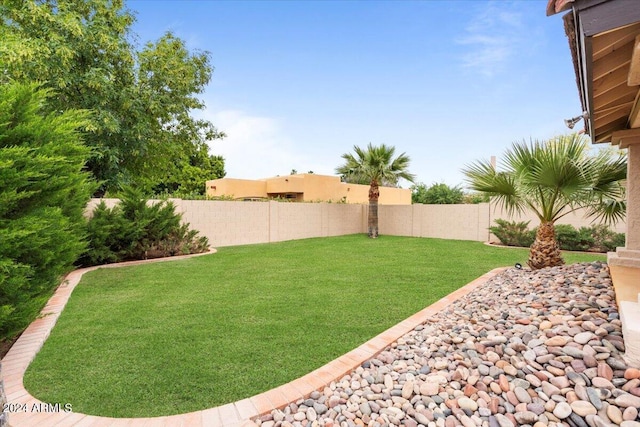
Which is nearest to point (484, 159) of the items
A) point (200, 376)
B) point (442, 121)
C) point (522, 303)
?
point (522, 303)

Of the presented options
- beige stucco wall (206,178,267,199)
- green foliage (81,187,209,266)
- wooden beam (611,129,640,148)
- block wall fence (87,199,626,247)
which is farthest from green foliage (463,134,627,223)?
beige stucco wall (206,178,267,199)

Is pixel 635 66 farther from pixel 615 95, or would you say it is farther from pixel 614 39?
pixel 615 95

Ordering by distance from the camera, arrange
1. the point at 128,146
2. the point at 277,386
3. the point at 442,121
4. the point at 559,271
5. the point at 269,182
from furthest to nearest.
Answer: the point at 269,182, the point at 442,121, the point at 128,146, the point at 559,271, the point at 277,386

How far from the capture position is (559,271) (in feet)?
16.2

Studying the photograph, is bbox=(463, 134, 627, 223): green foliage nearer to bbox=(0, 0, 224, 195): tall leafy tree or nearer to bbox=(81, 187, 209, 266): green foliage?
bbox=(81, 187, 209, 266): green foliage

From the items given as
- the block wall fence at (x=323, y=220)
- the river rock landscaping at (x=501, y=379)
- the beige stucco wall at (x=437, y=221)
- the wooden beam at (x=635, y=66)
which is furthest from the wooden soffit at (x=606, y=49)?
the beige stucco wall at (x=437, y=221)

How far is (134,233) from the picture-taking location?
8.36 metres

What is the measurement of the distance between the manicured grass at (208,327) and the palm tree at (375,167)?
793 cm

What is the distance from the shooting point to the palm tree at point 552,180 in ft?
17.0

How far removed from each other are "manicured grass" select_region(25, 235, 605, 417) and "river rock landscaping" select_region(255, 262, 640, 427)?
0.49 meters

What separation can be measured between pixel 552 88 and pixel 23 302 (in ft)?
45.3

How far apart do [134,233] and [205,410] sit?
7.45m

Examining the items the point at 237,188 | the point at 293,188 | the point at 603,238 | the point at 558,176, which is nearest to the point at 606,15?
the point at 558,176

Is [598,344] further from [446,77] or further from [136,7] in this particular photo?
[136,7]
